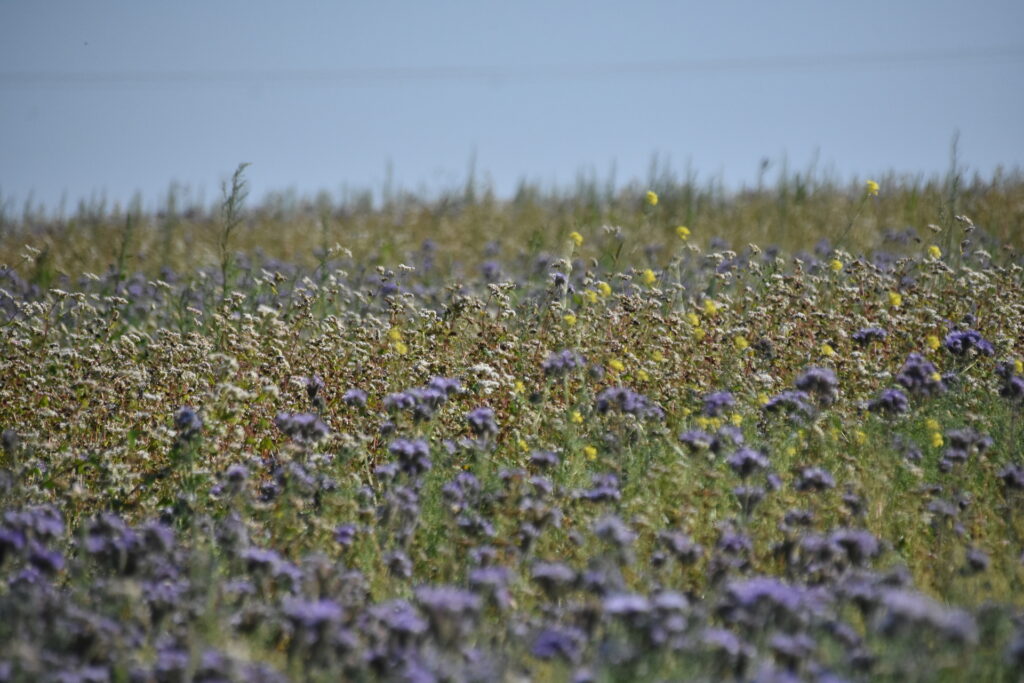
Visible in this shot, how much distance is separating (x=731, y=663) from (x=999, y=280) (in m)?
5.47

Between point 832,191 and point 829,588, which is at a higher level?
point 832,191

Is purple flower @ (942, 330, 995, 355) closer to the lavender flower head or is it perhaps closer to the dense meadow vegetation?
the dense meadow vegetation

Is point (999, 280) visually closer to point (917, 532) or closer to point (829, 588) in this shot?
point (917, 532)

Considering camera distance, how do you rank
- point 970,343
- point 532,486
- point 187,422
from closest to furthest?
point 187,422
point 532,486
point 970,343

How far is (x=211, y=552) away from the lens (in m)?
3.78

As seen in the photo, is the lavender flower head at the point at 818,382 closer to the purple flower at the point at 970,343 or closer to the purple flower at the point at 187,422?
the purple flower at the point at 970,343

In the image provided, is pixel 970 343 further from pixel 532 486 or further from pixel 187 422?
pixel 187 422

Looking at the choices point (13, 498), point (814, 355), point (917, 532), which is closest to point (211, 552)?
point (13, 498)

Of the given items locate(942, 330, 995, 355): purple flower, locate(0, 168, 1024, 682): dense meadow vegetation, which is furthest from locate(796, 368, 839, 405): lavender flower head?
locate(942, 330, 995, 355): purple flower

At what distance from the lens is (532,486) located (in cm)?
458

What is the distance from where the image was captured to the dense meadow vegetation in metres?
2.63

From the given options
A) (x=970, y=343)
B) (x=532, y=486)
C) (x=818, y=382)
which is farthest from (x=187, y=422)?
(x=970, y=343)

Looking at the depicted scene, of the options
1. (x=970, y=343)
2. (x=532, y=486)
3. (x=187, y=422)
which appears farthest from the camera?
(x=970, y=343)

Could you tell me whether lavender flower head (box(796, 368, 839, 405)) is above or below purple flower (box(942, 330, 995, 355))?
below
